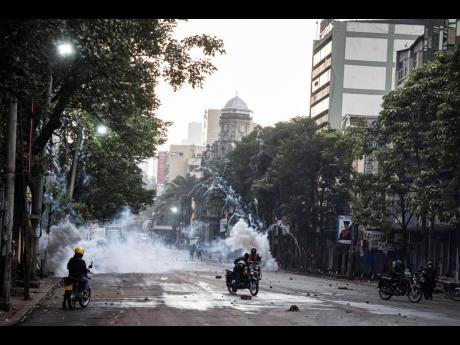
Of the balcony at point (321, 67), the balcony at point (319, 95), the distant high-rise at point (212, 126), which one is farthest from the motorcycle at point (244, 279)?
the distant high-rise at point (212, 126)

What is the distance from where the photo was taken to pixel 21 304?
2188 cm

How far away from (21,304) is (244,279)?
9.18 m

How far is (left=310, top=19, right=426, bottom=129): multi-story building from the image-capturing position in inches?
3627

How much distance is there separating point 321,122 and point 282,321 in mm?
79620

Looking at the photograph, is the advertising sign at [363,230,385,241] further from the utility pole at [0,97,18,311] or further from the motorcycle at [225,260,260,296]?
the utility pole at [0,97,18,311]

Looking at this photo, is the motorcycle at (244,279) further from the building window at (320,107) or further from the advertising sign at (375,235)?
the building window at (320,107)

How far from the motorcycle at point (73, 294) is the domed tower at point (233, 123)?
12929 centimetres

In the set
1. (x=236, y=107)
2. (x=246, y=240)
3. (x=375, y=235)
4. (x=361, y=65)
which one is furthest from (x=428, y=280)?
(x=236, y=107)

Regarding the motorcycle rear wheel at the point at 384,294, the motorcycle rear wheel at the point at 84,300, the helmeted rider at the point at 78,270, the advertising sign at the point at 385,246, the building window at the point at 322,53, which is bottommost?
the motorcycle rear wheel at the point at 384,294

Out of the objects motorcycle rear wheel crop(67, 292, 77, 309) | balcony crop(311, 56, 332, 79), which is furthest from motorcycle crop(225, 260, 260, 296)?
balcony crop(311, 56, 332, 79)

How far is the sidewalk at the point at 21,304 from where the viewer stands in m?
17.9

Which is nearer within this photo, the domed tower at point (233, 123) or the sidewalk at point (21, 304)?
the sidewalk at point (21, 304)
